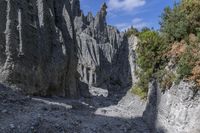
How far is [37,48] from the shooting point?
2870cm

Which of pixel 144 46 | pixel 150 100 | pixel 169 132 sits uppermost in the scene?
pixel 144 46

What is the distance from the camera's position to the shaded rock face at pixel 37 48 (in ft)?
83.7

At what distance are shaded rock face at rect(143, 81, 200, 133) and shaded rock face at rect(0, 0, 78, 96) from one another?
386 inches

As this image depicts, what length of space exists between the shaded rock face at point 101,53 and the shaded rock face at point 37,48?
86.0ft

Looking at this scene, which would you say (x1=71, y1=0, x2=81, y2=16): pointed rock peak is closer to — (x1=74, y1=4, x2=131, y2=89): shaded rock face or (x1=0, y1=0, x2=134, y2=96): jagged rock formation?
(x1=74, y1=4, x2=131, y2=89): shaded rock face

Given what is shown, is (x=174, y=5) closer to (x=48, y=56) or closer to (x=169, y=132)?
(x=169, y=132)

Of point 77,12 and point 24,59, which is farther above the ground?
point 77,12

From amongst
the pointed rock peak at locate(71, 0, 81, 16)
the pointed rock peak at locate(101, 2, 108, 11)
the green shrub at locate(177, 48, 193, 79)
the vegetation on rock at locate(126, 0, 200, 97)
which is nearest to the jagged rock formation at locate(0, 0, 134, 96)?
the vegetation on rock at locate(126, 0, 200, 97)

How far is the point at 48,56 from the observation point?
31.0 meters

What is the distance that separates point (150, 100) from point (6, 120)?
9.09 metres

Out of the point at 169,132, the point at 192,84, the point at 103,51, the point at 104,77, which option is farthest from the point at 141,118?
the point at 103,51

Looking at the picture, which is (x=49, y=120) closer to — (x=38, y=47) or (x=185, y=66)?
(x=185, y=66)

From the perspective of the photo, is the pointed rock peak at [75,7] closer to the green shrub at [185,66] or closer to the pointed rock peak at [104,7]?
the pointed rock peak at [104,7]

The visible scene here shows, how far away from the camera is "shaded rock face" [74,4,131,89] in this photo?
6625 cm
